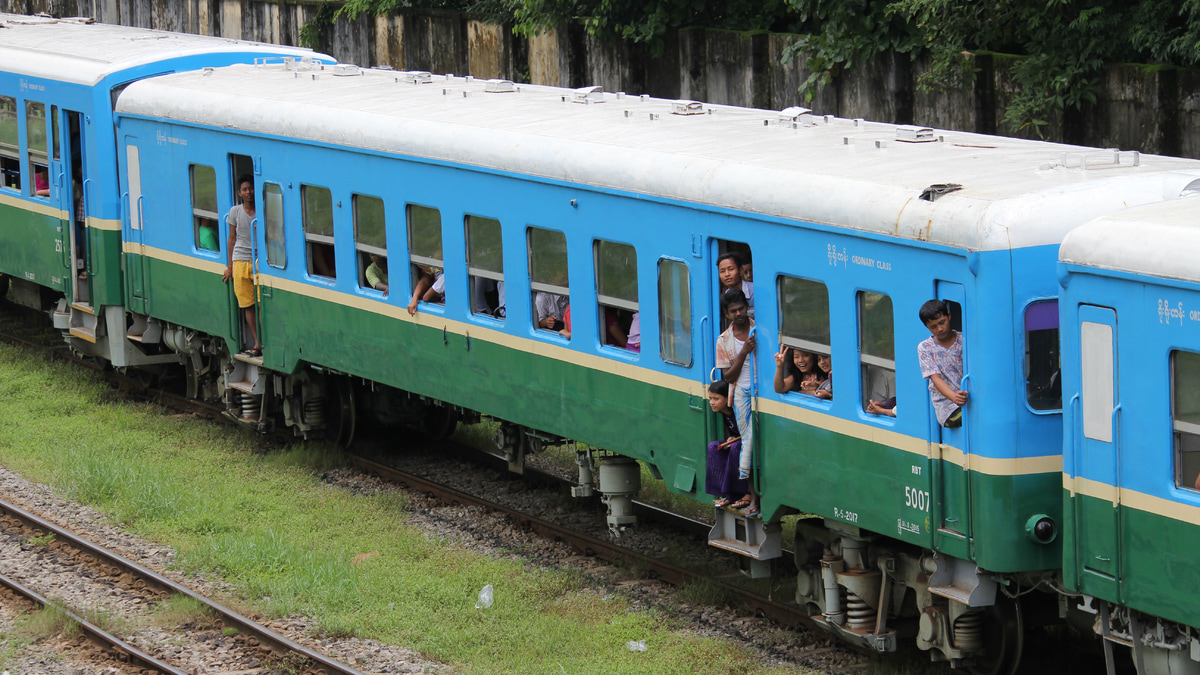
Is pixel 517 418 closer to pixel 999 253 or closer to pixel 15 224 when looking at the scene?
pixel 999 253

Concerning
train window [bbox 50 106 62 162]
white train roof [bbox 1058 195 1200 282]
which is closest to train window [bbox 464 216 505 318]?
white train roof [bbox 1058 195 1200 282]

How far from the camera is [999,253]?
313 inches

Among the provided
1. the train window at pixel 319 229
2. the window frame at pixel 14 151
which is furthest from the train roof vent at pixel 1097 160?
the window frame at pixel 14 151

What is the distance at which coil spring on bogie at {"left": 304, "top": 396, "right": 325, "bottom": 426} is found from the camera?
49.8ft

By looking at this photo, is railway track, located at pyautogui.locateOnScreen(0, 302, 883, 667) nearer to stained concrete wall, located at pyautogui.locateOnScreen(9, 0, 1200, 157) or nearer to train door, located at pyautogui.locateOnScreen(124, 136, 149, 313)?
train door, located at pyautogui.locateOnScreen(124, 136, 149, 313)

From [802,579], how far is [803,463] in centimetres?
90

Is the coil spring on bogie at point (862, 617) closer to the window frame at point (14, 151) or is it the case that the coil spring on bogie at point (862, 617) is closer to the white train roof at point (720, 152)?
the white train roof at point (720, 152)

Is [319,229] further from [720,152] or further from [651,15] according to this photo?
[651,15]

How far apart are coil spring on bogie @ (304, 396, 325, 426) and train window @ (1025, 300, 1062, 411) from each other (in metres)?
8.39

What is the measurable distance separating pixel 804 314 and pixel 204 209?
24.5ft

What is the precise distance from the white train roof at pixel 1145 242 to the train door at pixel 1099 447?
0.25 metres

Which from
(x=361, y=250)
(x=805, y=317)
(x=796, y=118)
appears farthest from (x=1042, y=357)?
(x=361, y=250)

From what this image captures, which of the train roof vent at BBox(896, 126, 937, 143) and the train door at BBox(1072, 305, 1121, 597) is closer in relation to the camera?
the train door at BBox(1072, 305, 1121, 597)

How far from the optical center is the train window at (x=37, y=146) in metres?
17.0
